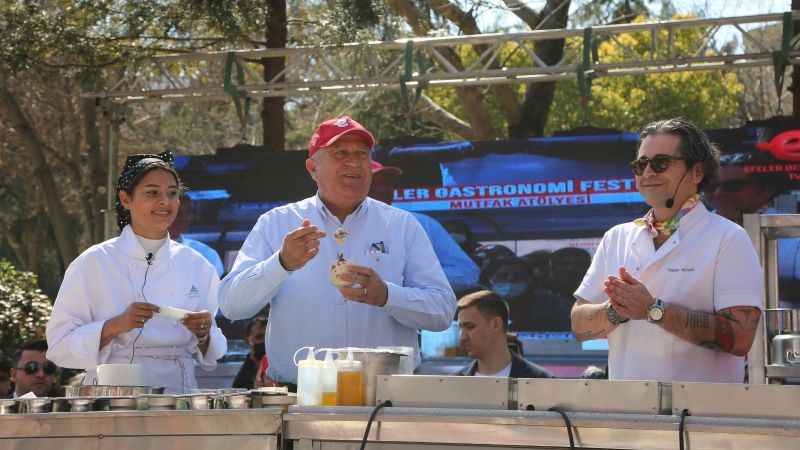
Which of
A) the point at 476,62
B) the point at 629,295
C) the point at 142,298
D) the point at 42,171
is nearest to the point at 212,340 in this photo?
the point at 142,298

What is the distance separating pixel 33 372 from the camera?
7.28 m

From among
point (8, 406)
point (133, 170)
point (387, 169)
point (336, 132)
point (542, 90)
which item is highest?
point (542, 90)

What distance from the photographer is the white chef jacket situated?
4270 millimetres

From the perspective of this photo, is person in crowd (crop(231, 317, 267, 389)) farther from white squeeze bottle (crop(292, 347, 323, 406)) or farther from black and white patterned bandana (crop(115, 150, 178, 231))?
white squeeze bottle (crop(292, 347, 323, 406))

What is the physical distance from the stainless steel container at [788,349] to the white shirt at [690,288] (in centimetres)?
12

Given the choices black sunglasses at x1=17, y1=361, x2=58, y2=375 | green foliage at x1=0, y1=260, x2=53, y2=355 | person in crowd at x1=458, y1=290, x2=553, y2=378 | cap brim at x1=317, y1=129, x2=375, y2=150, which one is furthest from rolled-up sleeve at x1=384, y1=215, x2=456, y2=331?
green foliage at x1=0, y1=260, x2=53, y2=355

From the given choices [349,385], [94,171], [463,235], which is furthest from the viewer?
[94,171]

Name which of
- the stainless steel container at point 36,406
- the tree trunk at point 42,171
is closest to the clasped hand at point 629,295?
the stainless steel container at point 36,406

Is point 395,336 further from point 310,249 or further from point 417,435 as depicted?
point 417,435

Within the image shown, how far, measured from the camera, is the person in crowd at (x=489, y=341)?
7.25 meters

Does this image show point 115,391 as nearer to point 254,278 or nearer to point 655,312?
point 254,278

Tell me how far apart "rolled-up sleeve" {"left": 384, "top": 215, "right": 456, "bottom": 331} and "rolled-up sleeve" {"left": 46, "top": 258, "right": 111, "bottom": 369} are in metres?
1.03

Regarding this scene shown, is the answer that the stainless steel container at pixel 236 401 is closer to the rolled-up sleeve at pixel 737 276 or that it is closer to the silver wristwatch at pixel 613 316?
the silver wristwatch at pixel 613 316

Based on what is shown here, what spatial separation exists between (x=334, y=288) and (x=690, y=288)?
1259 mm
